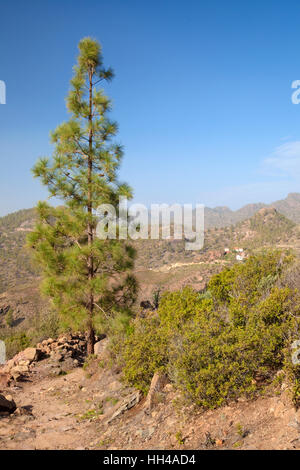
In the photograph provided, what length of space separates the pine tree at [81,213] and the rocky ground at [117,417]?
6.54ft

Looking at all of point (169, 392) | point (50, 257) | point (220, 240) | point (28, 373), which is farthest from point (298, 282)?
point (220, 240)

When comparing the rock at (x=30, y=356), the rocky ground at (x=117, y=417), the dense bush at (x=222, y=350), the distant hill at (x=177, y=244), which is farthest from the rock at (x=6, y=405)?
the distant hill at (x=177, y=244)

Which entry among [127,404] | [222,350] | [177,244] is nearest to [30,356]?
[127,404]

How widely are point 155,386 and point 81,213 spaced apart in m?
5.41

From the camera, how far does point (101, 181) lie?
30.7 feet

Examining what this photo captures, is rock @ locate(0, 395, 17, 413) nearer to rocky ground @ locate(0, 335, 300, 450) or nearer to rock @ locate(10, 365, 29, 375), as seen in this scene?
rocky ground @ locate(0, 335, 300, 450)

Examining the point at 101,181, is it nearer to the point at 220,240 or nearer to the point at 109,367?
the point at 109,367

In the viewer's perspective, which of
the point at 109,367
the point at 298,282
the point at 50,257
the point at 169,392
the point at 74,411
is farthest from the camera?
the point at 50,257

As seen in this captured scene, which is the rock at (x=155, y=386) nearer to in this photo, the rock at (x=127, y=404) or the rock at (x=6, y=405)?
the rock at (x=127, y=404)

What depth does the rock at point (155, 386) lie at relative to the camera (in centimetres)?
532

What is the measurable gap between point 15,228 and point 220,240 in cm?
6343

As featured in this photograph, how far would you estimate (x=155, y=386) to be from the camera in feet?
18.2

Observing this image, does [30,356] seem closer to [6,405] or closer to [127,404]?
[6,405]

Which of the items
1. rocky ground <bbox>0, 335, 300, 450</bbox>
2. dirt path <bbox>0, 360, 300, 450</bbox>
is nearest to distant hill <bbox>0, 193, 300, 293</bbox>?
rocky ground <bbox>0, 335, 300, 450</bbox>
